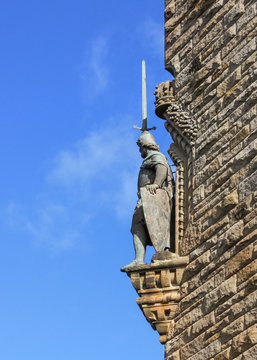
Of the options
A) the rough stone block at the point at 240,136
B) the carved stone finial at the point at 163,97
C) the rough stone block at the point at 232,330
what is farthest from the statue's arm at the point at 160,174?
the rough stone block at the point at 232,330

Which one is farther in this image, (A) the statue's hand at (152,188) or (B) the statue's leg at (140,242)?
(A) the statue's hand at (152,188)

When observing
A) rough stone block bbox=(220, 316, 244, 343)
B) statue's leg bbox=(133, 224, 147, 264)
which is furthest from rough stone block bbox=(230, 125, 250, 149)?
rough stone block bbox=(220, 316, 244, 343)

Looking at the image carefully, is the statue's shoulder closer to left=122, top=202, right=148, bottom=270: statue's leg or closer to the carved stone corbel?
the carved stone corbel

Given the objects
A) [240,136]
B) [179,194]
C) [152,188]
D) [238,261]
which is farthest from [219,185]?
[152,188]

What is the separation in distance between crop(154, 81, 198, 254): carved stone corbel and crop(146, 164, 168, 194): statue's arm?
189 millimetres

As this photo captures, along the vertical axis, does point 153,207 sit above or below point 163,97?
below

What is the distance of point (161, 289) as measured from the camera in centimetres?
1149

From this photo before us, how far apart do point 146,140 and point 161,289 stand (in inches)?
93.4

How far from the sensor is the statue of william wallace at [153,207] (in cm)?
1204

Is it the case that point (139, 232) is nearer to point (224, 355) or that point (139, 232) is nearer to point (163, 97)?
point (163, 97)

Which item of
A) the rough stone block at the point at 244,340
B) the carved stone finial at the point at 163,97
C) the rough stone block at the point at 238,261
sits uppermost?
the carved stone finial at the point at 163,97

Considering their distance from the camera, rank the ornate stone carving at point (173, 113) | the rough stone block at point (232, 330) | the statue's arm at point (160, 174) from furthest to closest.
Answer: the statue's arm at point (160, 174)
the ornate stone carving at point (173, 113)
the rough stone block at point (232, 330)

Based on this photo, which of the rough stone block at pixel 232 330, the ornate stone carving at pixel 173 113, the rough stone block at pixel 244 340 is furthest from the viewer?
the ornate stone carving at pixel 173 113

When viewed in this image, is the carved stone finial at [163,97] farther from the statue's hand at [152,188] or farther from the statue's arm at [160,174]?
the statue's hand at [152,188]
